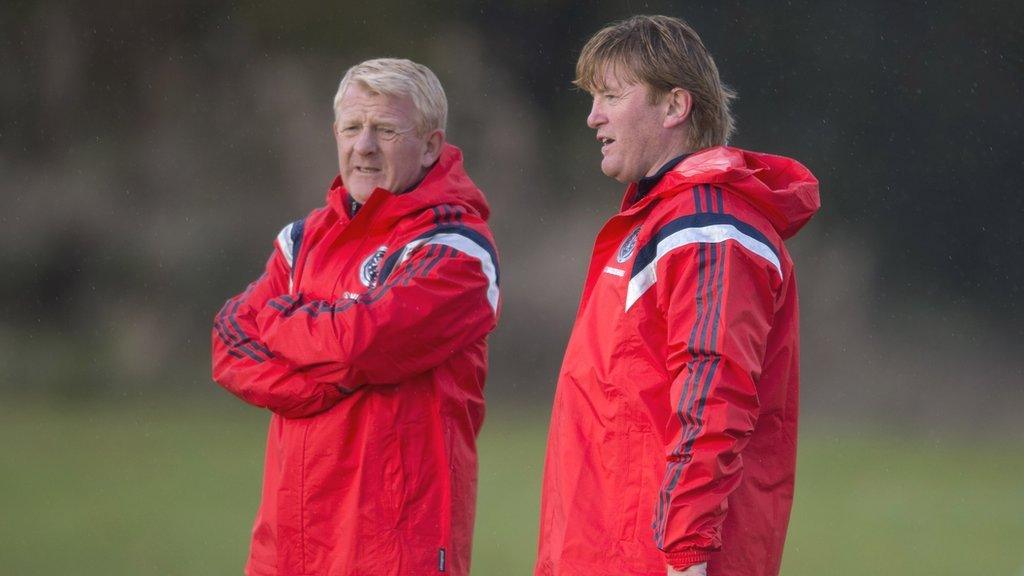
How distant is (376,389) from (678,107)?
0.89 m

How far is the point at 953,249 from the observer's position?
312 inches

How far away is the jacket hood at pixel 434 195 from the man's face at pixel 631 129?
1.98 ft

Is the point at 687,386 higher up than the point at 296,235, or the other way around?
the point at 296,235

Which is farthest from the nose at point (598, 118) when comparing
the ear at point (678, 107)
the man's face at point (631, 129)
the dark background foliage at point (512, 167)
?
the dark background foliage at point (512, 167)

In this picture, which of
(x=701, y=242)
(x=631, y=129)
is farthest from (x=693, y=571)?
(x=631, y=129)

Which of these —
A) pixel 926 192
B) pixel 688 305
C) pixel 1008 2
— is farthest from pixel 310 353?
pixel 1008 2

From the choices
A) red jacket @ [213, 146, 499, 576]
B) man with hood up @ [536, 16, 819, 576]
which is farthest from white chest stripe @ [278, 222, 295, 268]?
man with hood up @ [536, 16, 819, 576]

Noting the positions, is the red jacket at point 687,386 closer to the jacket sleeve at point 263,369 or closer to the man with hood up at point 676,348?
the man with hood up at point 676,348

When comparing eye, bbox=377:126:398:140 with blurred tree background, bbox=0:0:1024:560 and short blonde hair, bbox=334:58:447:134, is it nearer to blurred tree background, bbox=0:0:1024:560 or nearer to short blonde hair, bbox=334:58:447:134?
short blonde hair, bbox=334:58:447:134

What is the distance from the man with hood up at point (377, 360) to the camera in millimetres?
2637

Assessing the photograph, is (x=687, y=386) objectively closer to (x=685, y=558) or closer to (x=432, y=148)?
(x=685, y=558)

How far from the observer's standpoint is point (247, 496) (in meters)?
6.50

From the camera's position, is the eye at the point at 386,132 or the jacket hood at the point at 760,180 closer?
the jacket hood at the point at 760,180

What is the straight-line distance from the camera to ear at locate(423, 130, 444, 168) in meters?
2.91
